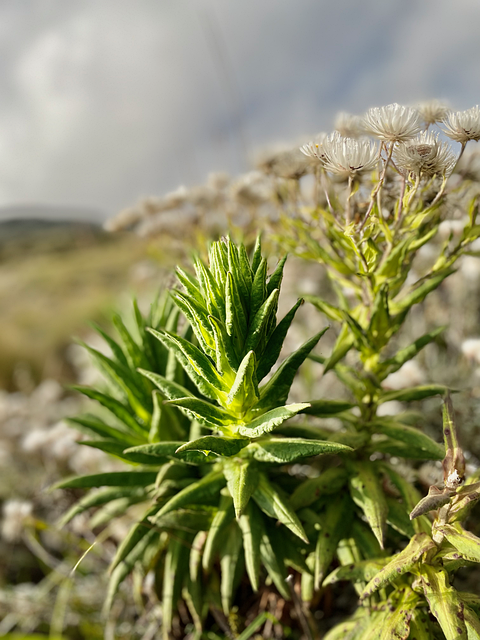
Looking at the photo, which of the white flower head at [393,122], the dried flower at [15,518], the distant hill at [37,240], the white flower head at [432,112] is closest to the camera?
the white flower head at [393,122]

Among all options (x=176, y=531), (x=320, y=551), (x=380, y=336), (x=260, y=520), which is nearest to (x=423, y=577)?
(x=320, y=551)

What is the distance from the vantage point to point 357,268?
1006mm

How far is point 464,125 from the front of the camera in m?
0.77

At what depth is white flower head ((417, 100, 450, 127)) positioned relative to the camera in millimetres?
928

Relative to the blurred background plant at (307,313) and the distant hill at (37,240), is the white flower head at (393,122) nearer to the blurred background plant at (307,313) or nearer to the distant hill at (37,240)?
the blurred background plant at (307,313)

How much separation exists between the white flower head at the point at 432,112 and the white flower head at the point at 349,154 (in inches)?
9.2

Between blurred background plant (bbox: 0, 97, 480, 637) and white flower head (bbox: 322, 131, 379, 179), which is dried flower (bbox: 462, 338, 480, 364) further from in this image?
white flower head (bbox: 322, 131, 379, 179)

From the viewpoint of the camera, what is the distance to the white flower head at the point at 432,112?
36.5 inches

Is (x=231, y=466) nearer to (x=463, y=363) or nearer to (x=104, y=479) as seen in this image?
(x=104, y=479)

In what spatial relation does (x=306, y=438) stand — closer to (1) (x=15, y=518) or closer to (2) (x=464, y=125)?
(2) (x=464, y=125)

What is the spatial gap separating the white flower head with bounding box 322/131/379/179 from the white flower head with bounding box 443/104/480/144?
5.2 inches

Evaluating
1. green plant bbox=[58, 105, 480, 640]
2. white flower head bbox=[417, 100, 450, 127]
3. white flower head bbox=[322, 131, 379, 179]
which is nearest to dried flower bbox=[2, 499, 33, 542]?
green plant bbox=[58, 105, 480, 640]

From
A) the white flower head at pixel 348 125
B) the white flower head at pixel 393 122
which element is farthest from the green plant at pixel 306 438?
the white flower head at pixel 348 125

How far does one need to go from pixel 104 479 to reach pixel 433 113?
106 cm
